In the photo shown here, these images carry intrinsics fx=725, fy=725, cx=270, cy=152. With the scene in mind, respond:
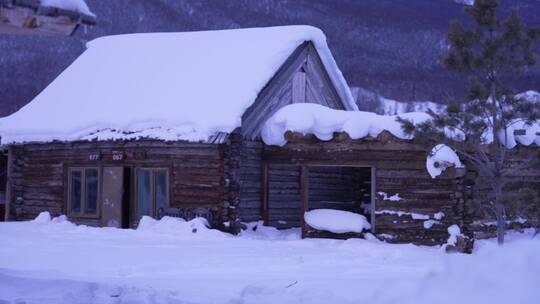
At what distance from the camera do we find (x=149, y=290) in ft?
27.9

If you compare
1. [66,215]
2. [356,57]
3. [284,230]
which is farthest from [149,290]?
[356,57]

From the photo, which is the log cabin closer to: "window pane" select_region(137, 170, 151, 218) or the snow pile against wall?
"window pane" select_region(137, 170, 151, 218)

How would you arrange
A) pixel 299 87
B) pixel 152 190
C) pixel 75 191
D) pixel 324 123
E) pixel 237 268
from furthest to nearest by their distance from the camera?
pixel 299 87
pixel 75 191
pixel 152 190
pixel 324 123
pixel 237 268

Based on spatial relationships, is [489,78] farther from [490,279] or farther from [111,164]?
[111,164]

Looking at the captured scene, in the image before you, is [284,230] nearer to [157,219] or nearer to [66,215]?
[157,219]

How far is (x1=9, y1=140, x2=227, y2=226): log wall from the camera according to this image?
18.2m

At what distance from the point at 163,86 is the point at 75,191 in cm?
390

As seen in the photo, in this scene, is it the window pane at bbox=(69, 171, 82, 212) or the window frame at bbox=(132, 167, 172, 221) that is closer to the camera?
the window frame at bbox=(132, 167, 172, 221)

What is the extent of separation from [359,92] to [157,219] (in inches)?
3081

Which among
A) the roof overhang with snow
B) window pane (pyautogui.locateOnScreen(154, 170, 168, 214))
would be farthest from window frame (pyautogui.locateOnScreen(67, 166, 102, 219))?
the roof overhang with snow

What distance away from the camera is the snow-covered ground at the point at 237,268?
483 cm

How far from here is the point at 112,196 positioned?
1956 cm

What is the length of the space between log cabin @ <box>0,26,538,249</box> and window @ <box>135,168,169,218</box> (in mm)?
30

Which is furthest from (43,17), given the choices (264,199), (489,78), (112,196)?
(112,196)
